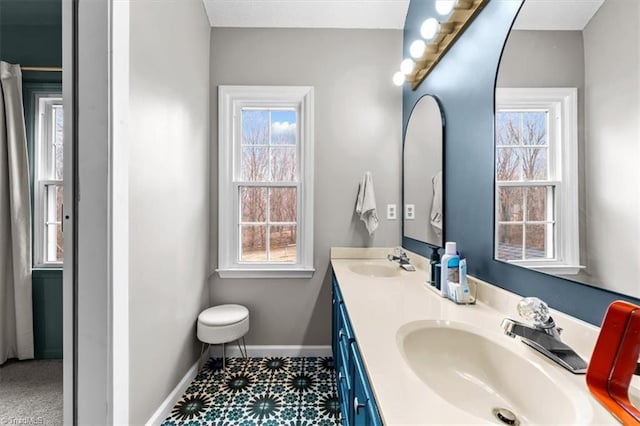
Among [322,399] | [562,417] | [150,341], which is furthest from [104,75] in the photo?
[322,399]

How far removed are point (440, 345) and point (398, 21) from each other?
7.63 feet

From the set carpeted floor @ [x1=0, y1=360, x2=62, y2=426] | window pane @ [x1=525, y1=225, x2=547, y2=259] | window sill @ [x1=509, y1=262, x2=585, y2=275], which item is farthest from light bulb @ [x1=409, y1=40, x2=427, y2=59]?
carpeted floor @ [x1=0, y1=360, x2=62, y2=426]

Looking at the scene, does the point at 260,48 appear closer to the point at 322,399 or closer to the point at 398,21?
the point at 398,21

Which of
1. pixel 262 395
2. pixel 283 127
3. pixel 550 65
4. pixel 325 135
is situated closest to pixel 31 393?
pixel 262 395

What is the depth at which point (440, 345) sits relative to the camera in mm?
878

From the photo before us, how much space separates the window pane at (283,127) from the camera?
220cm

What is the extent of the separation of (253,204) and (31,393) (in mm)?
1745

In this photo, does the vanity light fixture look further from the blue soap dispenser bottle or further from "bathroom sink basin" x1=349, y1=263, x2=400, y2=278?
"bathroom sink basin" x1=349, y1=263, x2=400, y2=278

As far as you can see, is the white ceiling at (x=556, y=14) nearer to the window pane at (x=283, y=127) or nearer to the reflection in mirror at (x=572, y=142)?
the reflection in mirror at (x=572, y=142)

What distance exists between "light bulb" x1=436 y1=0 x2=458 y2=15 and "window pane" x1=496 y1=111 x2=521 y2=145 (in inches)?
24.6

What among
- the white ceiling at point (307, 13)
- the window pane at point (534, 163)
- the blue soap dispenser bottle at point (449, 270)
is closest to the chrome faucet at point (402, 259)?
the blue soap dispenser bottle at point (449, 270)

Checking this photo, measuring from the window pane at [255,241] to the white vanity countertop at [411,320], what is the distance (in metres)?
0.95

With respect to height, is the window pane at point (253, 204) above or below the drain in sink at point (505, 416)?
above

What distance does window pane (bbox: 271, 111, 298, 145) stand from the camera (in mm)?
2201
